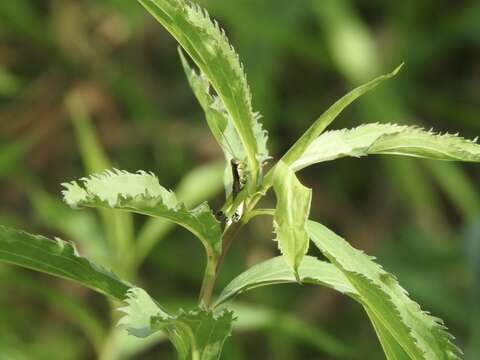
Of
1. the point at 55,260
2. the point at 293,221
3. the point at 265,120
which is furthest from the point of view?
the point at 265,120

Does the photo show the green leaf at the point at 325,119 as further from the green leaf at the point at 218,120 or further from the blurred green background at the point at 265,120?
the blurred green background at the point at 265,120

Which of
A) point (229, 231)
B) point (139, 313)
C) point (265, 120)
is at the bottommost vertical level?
point (139, 313)

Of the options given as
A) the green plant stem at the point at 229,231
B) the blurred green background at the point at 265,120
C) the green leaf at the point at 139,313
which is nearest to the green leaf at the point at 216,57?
the green plant stem at the point at 229,231

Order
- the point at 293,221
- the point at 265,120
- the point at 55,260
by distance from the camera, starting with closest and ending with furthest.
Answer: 1. the point at 293,221
2. the point at 55,260
3. the point at 265,120

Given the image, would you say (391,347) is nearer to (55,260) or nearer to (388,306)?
(388,306)

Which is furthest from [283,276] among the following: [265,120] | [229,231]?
[265,120]

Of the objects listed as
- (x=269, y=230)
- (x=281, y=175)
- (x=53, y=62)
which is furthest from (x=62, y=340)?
(x=281, y=175)

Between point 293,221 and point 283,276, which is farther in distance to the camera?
point 283,276
